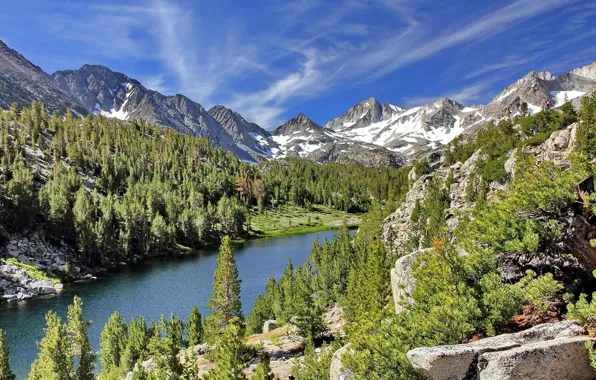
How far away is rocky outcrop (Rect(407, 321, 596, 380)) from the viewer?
A: 13.5 metres

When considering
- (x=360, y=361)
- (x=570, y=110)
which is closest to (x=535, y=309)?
(x=360, y=361)

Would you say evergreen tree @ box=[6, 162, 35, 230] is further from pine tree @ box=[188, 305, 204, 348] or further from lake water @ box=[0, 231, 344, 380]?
pine tree @ box=[188, 305, 204, 348]

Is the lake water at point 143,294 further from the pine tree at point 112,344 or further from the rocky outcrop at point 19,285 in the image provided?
the pine tree at point 112,344

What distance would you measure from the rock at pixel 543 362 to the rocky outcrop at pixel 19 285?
93748 millimetres

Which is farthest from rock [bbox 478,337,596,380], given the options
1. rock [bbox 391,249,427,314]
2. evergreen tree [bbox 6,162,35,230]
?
evergreen tree [bbox 6,162,35,230]

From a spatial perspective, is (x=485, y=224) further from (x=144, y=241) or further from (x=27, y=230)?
(x=144, y=241)

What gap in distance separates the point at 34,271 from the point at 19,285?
30.1 ft

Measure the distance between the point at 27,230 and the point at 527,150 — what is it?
12293 centimetres

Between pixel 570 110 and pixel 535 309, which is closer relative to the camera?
pixel 535 309

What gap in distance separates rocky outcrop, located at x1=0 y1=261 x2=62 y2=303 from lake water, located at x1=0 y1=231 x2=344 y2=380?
117 inches

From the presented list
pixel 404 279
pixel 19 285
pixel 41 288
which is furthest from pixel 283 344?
pixel 19 285

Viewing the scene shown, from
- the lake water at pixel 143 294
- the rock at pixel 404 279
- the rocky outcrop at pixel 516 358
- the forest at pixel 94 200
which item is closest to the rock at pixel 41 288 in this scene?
the lake water at pixel 143 294

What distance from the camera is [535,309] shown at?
1894 cm

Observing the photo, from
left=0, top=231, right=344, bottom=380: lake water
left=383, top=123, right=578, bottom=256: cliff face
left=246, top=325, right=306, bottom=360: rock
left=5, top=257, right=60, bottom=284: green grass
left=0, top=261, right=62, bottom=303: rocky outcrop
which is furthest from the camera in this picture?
left=5, top=257, right=60, bottom=284: green grass
